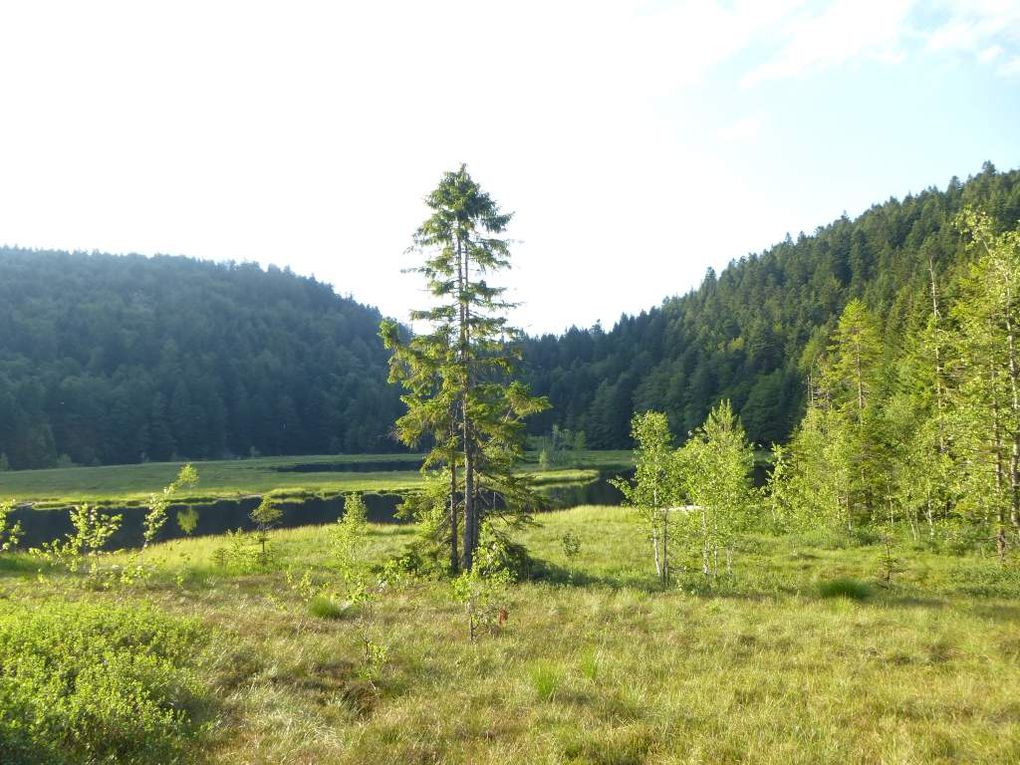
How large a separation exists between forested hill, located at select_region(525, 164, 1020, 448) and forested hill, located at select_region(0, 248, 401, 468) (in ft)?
199

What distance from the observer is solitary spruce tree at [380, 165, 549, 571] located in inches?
760

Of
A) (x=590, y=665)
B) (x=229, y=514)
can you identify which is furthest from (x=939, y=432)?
(x=229, y=514)

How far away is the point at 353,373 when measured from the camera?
199375 mm

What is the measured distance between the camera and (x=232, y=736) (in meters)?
6.51

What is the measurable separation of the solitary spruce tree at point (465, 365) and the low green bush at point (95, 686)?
10425 mm

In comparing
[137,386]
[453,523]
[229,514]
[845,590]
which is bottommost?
[229,514]

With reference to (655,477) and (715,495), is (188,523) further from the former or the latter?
(715,495)

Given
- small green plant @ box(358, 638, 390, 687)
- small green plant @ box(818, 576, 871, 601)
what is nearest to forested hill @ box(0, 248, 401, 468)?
small green plant @ box(358, 638, 390, 687)

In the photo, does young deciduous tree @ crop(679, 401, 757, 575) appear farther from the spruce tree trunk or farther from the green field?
the green field

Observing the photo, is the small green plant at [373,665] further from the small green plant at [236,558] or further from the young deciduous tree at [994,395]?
the young deciduous tree at [994,395]

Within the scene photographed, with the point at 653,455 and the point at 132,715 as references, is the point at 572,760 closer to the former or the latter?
the point at 132,715

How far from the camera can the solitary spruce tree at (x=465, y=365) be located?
19312mm

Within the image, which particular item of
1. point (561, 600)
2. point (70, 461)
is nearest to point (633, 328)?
point (70, 461)

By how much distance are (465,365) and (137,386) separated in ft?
508
